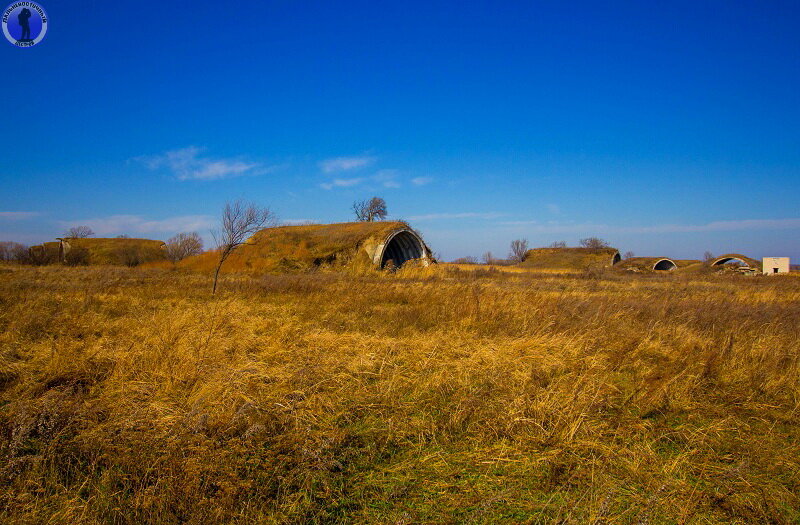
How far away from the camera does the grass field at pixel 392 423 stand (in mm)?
2557

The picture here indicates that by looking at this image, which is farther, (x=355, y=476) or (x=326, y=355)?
(x=326, y=355)

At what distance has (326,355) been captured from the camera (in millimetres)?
5527

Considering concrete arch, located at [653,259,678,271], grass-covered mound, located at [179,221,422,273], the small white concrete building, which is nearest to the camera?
grass-covered mound, located at [179,221,422,273]

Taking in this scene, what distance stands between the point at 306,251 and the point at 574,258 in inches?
1345

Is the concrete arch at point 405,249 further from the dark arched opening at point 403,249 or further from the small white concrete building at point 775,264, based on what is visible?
the small white concrete building at point 775,264

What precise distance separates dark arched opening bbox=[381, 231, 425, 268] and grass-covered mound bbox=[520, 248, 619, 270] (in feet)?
75.6

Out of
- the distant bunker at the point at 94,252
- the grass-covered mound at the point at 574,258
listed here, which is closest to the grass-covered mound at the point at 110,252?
the distant bunker at the point at 94,252

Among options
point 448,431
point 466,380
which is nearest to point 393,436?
point 448,431

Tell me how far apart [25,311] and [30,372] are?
395 centimetres

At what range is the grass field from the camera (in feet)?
8.39

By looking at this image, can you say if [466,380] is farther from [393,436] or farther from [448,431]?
[393,436]

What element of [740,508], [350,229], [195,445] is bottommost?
[740,508]

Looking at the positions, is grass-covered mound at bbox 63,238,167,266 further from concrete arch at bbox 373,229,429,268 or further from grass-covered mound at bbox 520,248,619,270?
grass-covered mound at bbox 520,248,619,270

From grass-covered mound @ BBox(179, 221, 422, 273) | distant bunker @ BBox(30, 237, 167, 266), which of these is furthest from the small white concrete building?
distant bunker @ BBox(30, 237, 167, 266)
